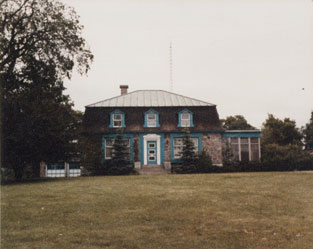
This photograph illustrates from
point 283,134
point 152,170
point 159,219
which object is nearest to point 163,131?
point 152,170

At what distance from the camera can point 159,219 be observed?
8.24 metres

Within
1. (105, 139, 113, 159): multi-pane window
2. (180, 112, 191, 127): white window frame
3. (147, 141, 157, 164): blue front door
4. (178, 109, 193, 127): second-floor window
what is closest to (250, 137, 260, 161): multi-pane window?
(178, 109, 193, 127): second-floor window

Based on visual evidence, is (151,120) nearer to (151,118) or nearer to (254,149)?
(151,118)

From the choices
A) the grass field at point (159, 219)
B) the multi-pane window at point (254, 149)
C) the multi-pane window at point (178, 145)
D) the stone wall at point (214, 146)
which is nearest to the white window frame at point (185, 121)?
the multi-pane window at point (178, 145)

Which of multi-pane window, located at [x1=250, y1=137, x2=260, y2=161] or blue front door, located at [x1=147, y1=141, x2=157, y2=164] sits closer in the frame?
blue front door, located at [x1=147, y1=141, x2=157, y2=164]

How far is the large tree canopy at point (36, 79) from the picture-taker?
19359 millimetres

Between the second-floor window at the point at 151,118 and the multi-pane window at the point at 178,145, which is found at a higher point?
the second-floor window at the point at 151,118

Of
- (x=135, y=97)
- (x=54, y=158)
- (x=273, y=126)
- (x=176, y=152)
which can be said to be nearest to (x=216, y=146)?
(x=176, y=152)

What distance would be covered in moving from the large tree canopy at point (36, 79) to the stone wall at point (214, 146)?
1135 centimetres

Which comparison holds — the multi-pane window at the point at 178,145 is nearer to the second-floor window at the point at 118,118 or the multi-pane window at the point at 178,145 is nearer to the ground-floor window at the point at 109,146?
the ground-floor window at the point at 109,146

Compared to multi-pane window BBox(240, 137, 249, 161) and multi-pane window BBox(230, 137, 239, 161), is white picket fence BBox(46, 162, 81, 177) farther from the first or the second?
multi-pane window BBox(240, 137, 249, 161)

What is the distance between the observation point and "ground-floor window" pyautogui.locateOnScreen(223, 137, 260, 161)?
2914 cm

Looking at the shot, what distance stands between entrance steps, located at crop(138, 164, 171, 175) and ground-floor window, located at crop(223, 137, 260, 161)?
5.85m

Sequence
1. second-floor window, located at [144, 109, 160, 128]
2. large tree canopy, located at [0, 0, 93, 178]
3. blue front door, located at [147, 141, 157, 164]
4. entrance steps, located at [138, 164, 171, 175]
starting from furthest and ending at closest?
second-floor window, located at [144, 109, 160, 128] → blue front door, located at [147, 141, 157, 164] → entrance steps, located at [138, 164, 171, 175] → large tree canopy, located at [0, 0, 93, 178]
